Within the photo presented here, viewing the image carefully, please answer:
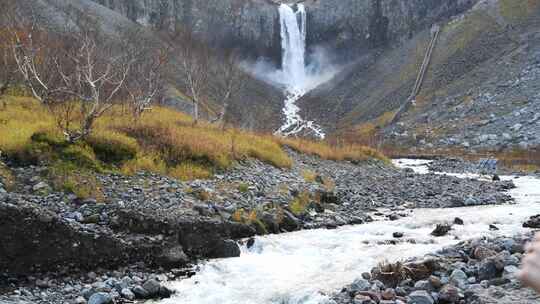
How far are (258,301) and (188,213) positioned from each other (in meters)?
4.53

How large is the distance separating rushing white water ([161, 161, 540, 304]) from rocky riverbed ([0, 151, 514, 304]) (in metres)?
0.67

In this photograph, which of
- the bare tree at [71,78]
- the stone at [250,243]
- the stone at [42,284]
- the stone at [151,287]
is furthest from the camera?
the bare tree at [71,78]

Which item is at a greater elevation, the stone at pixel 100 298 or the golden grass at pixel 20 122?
the golden grass at pixel 20 122

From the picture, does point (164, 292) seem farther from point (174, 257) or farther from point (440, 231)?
point (440, 231)

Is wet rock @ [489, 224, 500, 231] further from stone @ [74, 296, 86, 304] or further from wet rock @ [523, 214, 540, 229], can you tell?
stone @ [74, 296, 86, 304]

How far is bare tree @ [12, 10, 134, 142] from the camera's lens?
54.2 ft

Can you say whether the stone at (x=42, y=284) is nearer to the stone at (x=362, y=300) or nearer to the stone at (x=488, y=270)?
the stone at (x=362, y=300)

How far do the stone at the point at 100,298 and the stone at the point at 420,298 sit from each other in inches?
212

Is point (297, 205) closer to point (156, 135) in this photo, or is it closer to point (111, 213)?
point (156, 135)

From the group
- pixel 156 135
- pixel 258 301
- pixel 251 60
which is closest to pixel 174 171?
pixel 156 135

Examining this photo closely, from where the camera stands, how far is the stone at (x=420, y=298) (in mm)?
7141

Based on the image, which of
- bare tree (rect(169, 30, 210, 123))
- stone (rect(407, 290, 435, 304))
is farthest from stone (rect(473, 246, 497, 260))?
bare tree (rect(169, 30, 210, 123))

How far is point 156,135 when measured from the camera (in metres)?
17.9

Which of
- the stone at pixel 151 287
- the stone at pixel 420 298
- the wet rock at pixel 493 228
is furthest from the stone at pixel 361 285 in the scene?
the wet rock at pixel 493 228
